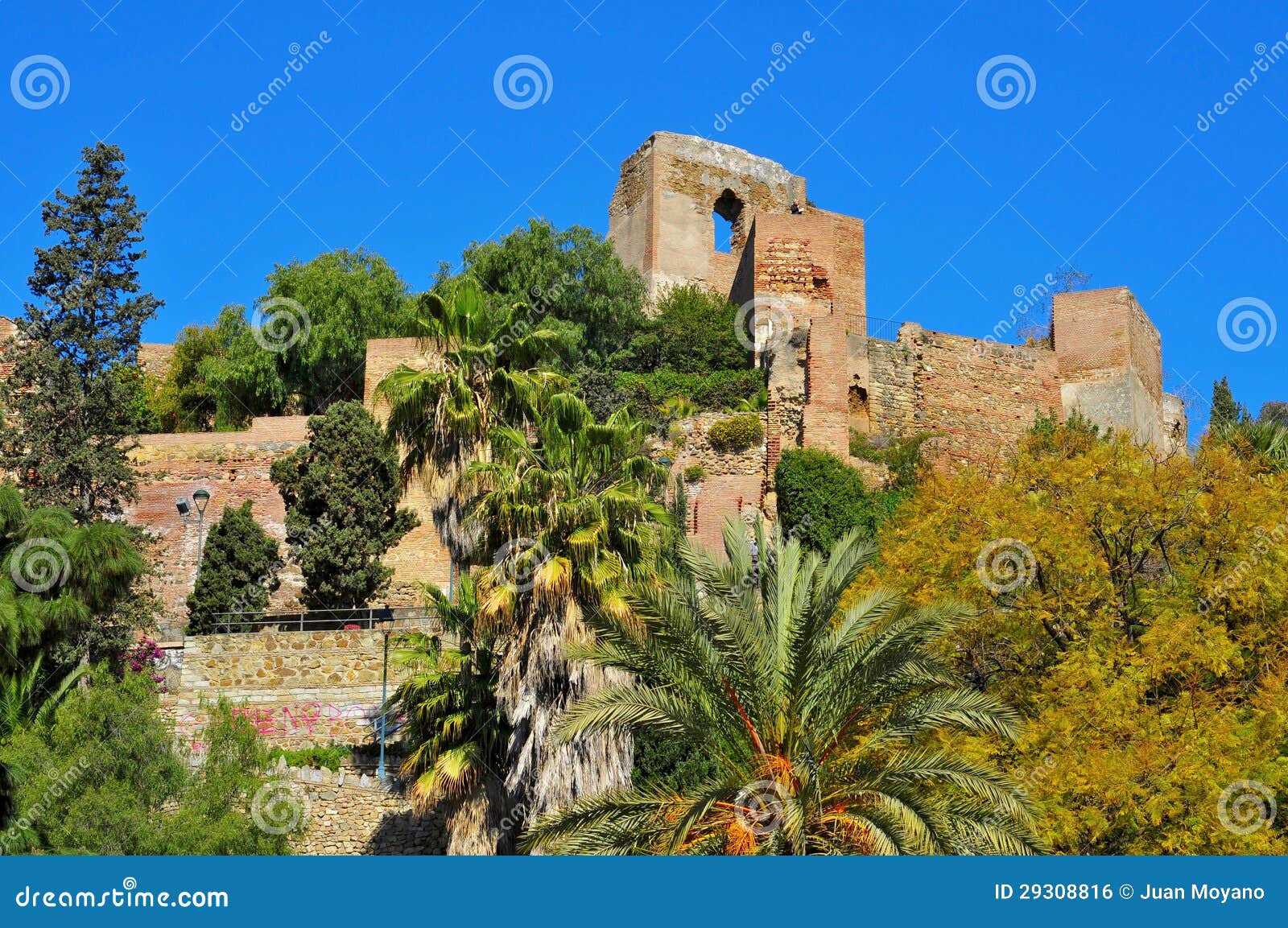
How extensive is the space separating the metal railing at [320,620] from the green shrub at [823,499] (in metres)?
7.24

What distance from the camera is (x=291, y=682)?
26.5m

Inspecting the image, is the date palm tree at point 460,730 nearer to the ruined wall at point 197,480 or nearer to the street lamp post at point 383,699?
the street lamp post at point 383,699

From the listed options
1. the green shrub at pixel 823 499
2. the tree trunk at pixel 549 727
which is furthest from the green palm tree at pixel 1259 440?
the tree trunk at pixel 549 727

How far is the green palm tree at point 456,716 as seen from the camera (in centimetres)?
1983

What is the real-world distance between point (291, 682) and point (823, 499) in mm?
10501

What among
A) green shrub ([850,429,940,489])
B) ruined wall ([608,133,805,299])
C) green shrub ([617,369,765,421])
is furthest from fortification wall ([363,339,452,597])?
ruined wall ([608,133,805,299])

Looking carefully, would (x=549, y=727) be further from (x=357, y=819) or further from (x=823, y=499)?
(x=823, y=499)

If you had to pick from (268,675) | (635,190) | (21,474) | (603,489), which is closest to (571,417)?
(603,489)

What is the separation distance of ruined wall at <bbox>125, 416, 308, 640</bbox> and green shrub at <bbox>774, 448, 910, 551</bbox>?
379 inches

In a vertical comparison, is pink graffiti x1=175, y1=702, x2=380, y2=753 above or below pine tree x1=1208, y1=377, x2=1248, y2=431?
below

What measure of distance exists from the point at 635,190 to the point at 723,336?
841cm

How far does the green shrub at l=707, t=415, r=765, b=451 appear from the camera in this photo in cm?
3300

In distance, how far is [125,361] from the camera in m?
31.7

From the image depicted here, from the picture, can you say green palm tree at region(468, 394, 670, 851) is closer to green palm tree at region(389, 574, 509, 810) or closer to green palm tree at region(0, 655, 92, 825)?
green palm tree at region(389, 574, 509, 810)
